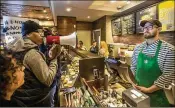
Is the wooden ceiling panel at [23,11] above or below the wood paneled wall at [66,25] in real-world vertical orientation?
above

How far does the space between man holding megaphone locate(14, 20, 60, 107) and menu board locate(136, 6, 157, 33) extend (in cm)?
55

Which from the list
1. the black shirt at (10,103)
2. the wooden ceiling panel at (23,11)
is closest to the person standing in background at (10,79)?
the black shirt at (10,103)

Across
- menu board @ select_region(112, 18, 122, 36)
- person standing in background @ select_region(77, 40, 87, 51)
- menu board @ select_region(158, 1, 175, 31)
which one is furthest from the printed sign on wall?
menu board @ select_region(158, 1, 175, 31)

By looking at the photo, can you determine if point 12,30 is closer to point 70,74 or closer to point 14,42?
point 14,42

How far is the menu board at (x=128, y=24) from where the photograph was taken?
1064 millimetres

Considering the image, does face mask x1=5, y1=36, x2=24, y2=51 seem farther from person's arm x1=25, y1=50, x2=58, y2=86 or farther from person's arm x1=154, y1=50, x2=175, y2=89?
person's arm x1=154, y1=50, x2=175, y2=89

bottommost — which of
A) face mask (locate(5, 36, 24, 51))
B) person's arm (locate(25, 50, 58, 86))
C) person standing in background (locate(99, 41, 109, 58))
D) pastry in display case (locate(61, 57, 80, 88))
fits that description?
pastry in display case (locate(61, 57, 80, 88))

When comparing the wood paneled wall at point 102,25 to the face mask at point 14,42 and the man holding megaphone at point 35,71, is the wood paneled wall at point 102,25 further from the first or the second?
the face mask at point 14,42

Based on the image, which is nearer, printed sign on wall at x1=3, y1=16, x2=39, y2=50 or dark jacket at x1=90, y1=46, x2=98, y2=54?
printed sign on wall at x1=3, y1=16, x2=39, y2=50

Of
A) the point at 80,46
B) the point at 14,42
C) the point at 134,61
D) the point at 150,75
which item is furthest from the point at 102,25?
the point at 14,42

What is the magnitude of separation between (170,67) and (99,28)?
53 centimetres

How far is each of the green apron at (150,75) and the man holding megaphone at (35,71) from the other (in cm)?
54

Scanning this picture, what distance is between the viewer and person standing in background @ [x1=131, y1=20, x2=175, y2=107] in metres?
0.92

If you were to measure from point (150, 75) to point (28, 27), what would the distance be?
0.81 metres
